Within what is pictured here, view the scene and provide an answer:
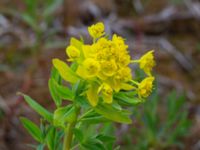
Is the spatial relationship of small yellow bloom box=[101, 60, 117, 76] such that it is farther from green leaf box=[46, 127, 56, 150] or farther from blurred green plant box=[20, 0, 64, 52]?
blurred green plant box=[20, 0, 64, 52]

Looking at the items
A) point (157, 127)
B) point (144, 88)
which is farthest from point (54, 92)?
point (157, 127)

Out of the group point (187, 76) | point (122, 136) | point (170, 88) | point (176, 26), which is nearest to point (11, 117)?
point (122, 136)

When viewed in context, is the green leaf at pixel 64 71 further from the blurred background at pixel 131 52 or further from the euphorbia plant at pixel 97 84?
the blurred background at pixel 131 52

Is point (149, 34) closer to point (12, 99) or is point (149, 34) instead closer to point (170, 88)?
point (170, 88)

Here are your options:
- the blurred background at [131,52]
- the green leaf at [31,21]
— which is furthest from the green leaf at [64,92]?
the green leaf at [31,21]

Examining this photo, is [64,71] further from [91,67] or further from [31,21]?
[31,21]
